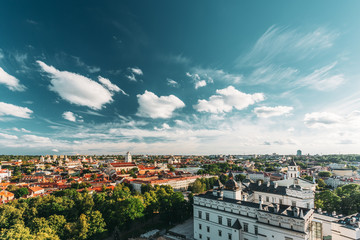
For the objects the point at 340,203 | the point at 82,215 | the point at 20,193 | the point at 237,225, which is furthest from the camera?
the point at 20,193

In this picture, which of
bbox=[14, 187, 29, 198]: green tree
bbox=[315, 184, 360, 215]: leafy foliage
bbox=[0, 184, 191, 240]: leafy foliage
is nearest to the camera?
bbox=[0, 184, 191, 240]: leafy foliage

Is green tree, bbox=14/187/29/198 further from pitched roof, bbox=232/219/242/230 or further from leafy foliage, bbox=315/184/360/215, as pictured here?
leafy foliage, bbox=315/184/360/215

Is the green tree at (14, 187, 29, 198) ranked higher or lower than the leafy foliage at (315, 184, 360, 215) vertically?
lower

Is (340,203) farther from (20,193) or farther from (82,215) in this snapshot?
(20,193)

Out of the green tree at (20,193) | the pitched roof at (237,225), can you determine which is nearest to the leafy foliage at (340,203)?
the pitched roof at (237,225)

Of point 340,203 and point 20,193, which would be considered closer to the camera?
point 340,203

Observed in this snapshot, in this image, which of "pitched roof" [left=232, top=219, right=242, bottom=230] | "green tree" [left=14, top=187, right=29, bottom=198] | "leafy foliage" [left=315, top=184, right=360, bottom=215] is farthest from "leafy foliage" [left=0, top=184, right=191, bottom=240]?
"green tree" [left=14, top=187, right=29, bottom=198]

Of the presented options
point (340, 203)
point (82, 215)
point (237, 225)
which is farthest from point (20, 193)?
point (340, 203)

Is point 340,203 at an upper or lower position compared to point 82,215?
lower

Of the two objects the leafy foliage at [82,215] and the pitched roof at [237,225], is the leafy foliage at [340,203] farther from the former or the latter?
the leafy foliage at [82,215]

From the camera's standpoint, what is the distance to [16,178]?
103750 mm

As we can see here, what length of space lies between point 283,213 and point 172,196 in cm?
2604

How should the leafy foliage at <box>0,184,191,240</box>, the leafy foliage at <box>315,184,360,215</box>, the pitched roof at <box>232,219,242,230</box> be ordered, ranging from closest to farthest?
the pitched roof at <box>232,219,242,230</box> < the leafy foliage at <box>0,184,191,240</box> < the leafy foliage at <box>315,184,360,215</box>

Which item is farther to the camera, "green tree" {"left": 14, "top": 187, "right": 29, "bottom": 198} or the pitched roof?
"green tree" {"left": 14, "top": 187, "right": 29, "bottom": 198}
